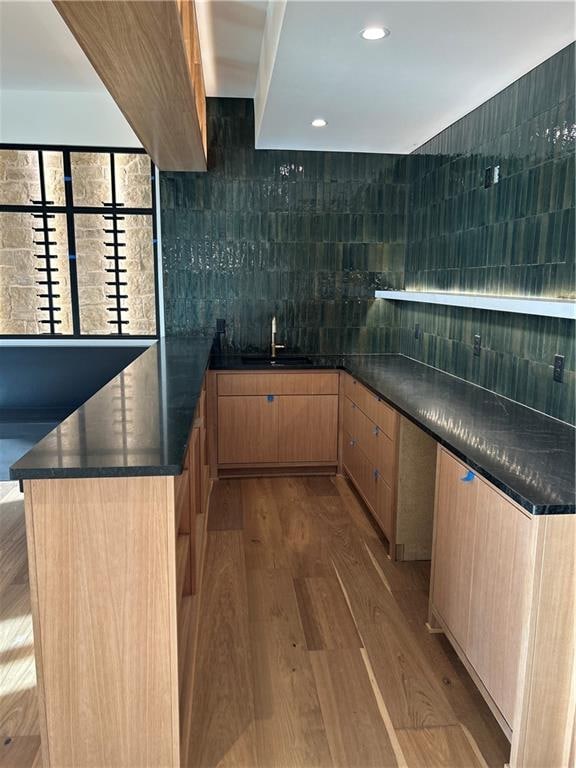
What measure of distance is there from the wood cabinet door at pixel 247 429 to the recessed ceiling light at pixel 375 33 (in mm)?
2290

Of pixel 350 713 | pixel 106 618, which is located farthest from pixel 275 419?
pixel 106 618

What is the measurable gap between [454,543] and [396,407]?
2.50 ft

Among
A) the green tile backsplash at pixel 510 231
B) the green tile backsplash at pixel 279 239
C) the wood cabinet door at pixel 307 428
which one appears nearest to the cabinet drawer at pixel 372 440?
the wood cabinet door at pixel 307 428

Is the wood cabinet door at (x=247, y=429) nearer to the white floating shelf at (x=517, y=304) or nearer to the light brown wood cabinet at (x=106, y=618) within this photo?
the white floating shelf at (x=517, y=304)

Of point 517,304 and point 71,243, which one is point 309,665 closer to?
point 517,304

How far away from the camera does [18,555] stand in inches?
112

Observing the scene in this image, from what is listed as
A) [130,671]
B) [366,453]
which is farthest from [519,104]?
[130,671]

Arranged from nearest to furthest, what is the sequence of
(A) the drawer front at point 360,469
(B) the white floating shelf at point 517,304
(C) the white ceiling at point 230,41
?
(B) the white floating shelf at point 517,304 < (C) the white ceiling at point 230,41 < (A) the drawer front at point 360,469

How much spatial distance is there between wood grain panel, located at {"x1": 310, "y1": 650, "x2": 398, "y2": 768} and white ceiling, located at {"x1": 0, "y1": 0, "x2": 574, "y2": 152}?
232 centimetres

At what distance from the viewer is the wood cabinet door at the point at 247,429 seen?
12.7ft

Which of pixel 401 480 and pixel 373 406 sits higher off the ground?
pixel 373 406

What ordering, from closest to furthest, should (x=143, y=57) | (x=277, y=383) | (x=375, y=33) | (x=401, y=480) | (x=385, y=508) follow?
(x=143, y=57) → (x=375, y=33) → (x=401, y=480) → (x=385, y=508) → (x=277, y=383)

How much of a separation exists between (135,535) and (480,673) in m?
1.19

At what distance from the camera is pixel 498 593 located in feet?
5.48
